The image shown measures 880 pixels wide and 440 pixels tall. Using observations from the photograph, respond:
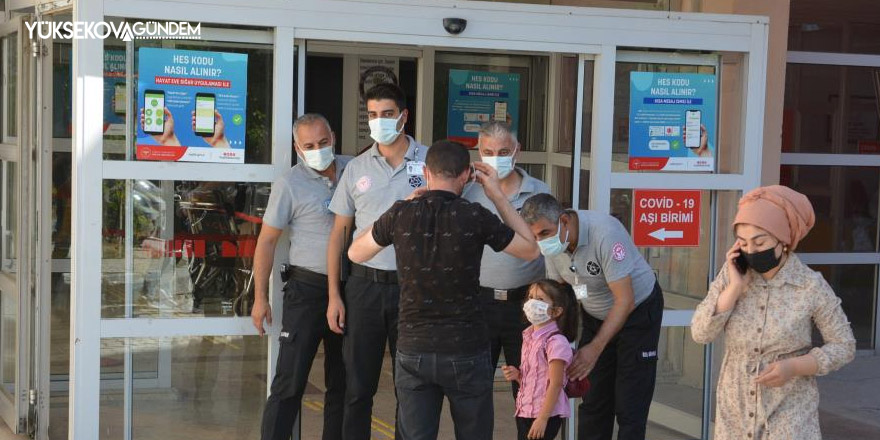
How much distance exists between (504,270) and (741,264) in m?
1.39

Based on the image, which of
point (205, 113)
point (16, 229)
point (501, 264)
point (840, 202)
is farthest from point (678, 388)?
point (840, 202)

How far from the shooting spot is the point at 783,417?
3.79m

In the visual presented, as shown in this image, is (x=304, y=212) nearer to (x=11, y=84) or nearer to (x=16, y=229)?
(x=16, y=229)

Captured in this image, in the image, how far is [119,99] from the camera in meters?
4.96

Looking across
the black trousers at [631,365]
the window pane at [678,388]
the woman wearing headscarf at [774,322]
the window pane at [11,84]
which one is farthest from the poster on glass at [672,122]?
the window pane at [11,84]

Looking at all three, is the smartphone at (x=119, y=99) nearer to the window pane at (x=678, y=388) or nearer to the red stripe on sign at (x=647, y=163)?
the red stripe on sign at (x=647, y=163)

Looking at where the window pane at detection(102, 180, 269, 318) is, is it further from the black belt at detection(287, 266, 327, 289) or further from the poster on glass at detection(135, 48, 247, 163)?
the black belt at detection(287, 266, 327, 289)

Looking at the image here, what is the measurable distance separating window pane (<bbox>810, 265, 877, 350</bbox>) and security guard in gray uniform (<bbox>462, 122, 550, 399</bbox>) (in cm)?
538

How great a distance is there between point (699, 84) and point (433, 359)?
2500 millimetres

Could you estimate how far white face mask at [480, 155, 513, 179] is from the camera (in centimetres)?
492

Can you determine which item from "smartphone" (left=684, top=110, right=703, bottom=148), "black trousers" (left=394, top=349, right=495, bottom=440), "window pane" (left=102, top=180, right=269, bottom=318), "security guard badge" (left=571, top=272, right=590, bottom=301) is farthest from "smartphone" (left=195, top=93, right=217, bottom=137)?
"smartphone" (left=684, top=110, right=703, bottom=148)

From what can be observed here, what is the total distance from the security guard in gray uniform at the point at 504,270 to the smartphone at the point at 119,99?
1571mm

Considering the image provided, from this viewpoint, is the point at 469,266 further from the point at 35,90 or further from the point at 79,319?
the point at 35,90

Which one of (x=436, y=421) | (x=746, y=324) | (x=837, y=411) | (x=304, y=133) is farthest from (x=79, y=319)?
(x=837, y=411)
